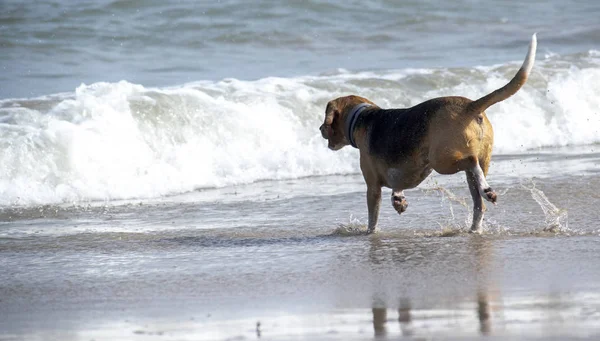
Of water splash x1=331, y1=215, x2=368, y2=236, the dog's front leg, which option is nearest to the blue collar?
the dog's front leg

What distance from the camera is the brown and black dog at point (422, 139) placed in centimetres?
694

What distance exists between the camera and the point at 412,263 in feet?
21.2

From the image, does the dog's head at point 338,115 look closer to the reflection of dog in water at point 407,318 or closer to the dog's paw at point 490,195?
the dog's paw at point 490,195

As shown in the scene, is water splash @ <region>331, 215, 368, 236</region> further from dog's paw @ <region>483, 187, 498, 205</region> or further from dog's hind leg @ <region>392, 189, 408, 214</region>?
dog's paw @ <region>483, 187, 498, 205</region>

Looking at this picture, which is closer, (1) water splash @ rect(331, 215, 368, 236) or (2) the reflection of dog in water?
(2) the reflection of dog in water

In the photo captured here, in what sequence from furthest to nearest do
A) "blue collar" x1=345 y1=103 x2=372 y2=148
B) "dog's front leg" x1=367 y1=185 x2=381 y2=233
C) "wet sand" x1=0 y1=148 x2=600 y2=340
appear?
"blue collar" x1=345 y1=103 x2=372 y2=148 < "dog's front leg" x1=367 y1=185 x2=381 y2=233 < "wet sand" x1=0 y1=148 x2=600 y2=340

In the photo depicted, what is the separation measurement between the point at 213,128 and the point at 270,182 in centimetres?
144

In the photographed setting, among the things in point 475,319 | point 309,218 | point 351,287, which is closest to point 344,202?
point 309,218

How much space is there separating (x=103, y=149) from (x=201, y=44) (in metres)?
8.13

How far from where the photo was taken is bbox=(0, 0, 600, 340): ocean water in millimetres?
5414

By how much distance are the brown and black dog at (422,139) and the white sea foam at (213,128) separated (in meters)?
3.10

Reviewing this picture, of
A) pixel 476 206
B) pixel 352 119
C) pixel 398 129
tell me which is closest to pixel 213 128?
pixel 352 119

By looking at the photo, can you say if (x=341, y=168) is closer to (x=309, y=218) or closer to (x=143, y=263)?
(x=309, y=218)

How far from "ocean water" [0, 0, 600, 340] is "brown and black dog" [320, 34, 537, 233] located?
400 millimetres
